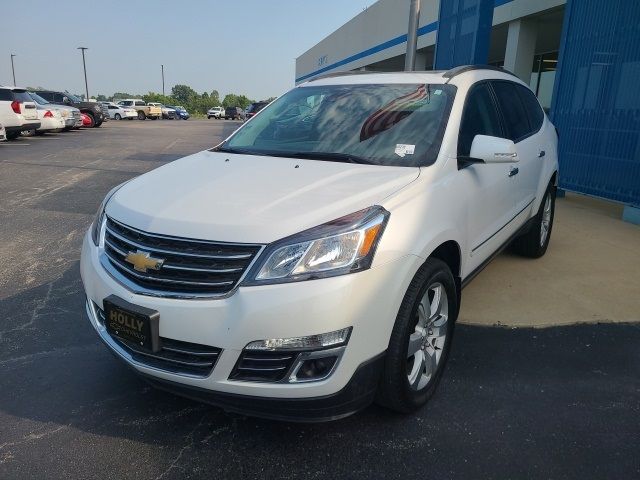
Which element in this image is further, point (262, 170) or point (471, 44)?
point (471, 44)

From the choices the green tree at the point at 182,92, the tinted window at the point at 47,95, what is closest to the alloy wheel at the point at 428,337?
the tinted window at the point at 47,95

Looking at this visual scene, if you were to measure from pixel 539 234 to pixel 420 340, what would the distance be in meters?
3.01

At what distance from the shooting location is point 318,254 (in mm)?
2172

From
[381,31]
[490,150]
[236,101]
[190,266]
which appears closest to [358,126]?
[490,150]

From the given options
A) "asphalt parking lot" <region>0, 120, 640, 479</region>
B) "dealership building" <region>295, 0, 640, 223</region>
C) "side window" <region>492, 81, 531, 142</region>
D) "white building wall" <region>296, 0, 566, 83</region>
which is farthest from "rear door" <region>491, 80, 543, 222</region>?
"white building wall" <region>296, 0, 566, 83</region>

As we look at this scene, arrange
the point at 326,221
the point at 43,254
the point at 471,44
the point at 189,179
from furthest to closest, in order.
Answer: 1. the point at 471,44
2. the point at 43,254
3. the point at 189,179
4. the point at 326,221

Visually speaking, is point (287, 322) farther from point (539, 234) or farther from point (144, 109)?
point (144, 109)

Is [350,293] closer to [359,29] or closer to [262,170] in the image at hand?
[262,170]

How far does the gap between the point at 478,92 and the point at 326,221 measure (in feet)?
6.74

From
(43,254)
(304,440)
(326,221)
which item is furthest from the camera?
(43,254)

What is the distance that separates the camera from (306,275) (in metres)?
2.12

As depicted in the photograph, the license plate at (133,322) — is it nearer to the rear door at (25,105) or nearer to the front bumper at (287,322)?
the front bumper at (287,322)

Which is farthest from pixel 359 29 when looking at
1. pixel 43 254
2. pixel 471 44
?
pixel 43 254

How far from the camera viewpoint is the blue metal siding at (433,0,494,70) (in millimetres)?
10070
